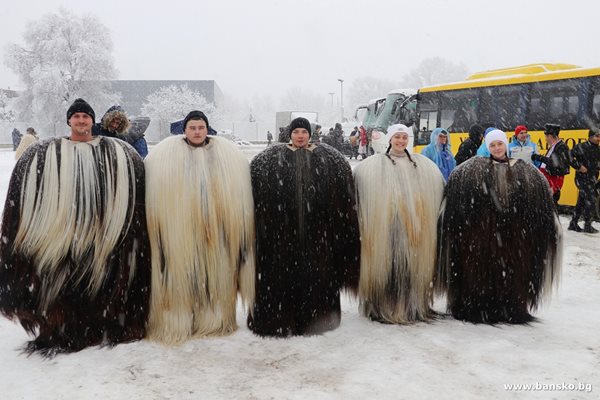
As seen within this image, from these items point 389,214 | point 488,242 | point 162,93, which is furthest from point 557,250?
point 162,93

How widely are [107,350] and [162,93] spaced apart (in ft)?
183

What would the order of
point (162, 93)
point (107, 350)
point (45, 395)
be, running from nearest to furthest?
point (45, 395), point (107, 350), point (162, 93)

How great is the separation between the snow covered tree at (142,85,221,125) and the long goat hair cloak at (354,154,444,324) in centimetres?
4713

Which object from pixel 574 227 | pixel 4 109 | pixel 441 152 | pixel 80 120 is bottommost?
A: pixel 574 227

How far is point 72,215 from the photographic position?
3311 mm

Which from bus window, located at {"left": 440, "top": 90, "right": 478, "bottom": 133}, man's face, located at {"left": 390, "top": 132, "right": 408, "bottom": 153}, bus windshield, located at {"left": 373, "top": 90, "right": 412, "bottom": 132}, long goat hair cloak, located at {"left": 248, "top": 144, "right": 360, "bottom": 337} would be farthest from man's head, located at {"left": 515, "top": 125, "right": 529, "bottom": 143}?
bus windshield, located at {"left": 373, "top": 90, "right": 412, "bottom": 132}

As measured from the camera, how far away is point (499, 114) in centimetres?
1127

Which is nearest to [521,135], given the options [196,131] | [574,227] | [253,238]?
[574,227]

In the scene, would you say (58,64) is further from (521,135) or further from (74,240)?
(74,240)

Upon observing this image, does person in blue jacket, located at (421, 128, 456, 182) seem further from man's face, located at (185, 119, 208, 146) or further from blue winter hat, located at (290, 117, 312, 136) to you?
man's face, located at (185, 119, 208, 146)

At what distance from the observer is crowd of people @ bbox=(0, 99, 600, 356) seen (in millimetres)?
3330

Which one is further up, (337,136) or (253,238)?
(337,136)

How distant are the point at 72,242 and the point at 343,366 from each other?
1.98 meters

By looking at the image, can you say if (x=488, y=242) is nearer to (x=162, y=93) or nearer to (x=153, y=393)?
(x=153, y=393)
